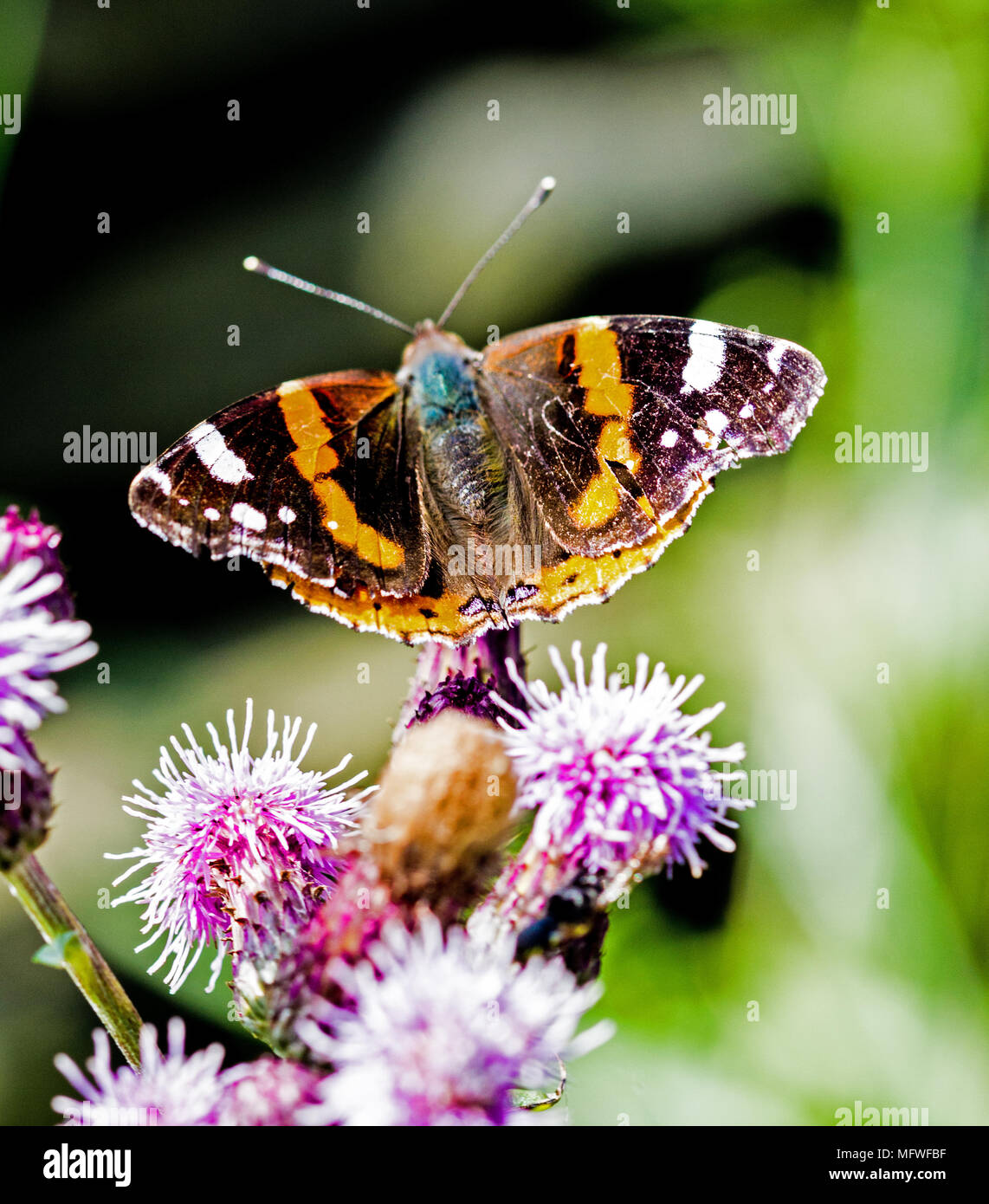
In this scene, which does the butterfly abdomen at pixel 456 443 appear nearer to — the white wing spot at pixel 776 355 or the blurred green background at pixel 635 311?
the white wing spot at pixel 776 355

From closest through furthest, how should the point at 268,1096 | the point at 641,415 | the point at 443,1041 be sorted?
the point at 443,1041, the point at 268,1096, the point at 641,415

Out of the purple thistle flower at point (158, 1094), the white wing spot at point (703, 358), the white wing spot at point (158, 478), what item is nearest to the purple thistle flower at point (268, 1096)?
the purple thistle flower at point (158, 1094)

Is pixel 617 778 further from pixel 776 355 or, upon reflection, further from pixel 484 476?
pixel 776 355

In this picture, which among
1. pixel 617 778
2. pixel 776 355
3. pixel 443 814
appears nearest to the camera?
pixel 443 814

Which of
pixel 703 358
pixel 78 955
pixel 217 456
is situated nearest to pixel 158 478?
pixel 217 456

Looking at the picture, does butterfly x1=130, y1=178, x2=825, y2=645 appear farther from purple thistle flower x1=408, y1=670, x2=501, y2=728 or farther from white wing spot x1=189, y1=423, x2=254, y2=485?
purple thistle flower x1=408, y1=670, x2=501, y2=728

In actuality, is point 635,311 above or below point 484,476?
above
